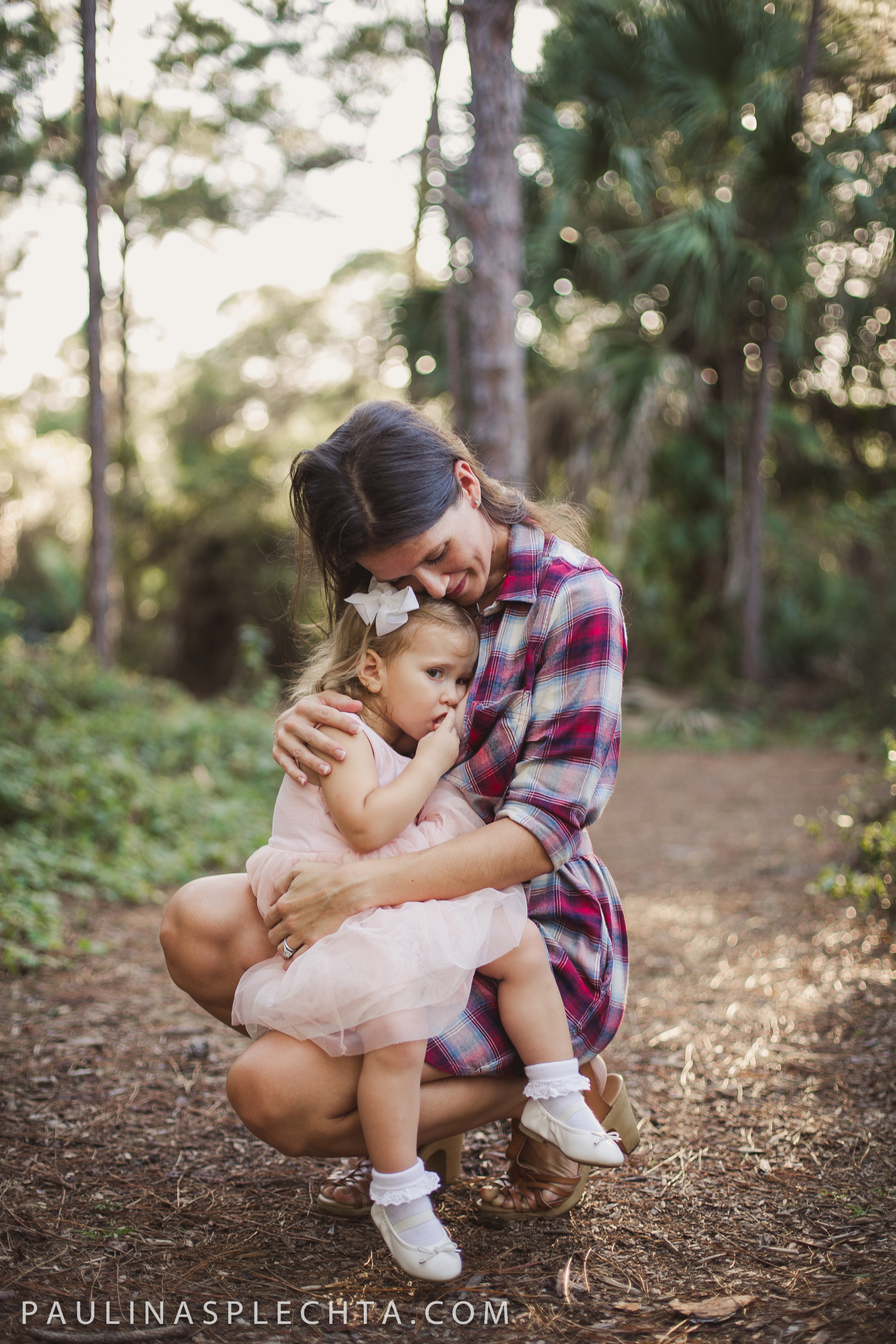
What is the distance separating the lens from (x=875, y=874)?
3502 millimetres

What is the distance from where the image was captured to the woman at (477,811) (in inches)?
69.0

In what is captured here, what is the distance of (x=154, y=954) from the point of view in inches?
140

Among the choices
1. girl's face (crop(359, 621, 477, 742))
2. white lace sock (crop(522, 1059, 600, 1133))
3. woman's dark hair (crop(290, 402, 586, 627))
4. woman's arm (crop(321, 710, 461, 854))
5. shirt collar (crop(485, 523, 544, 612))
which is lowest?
white lace sock (crop(522, 1059, 600, 1133))

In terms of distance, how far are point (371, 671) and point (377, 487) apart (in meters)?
0.39

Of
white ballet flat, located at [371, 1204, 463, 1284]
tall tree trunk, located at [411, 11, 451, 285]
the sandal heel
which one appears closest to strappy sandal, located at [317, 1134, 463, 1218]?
the sandal heel

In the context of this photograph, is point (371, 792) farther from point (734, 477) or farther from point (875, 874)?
point (734, 477)

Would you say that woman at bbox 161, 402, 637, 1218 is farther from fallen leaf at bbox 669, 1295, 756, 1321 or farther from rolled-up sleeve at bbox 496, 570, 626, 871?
fallen leaf at bbox 669, 1295, 756, 1321

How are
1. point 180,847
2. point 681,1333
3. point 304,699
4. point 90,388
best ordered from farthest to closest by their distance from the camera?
point 90,388, point 180,847, point 304,699, point 681,1333

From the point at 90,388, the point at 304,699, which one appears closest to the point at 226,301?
the point at 90,388

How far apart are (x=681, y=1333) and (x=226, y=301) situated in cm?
1864

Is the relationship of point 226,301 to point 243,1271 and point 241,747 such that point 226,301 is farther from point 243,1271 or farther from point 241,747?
point 243,1271

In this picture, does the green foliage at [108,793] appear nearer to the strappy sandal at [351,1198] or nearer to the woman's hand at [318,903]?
the strappy sandal at [351,1198]

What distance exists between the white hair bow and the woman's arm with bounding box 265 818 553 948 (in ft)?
1.48

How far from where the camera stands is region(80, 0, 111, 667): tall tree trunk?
25.2 feet
